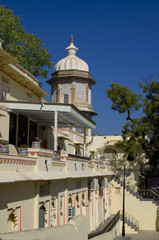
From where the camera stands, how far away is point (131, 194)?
37.0m

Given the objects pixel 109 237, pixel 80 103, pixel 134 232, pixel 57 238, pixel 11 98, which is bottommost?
pixel 134 232

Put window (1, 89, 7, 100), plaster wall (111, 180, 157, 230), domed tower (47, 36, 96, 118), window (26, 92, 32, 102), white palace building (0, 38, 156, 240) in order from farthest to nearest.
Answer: domed tower (47, 36, 96, 118) → plaster wall (111, 180, 157, 230) → window (26, 92, 32, 102) → window (1, 89, 7, 100) → white palace building (0, 38, 156, 240)

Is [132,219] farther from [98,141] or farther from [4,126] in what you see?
[4,126]

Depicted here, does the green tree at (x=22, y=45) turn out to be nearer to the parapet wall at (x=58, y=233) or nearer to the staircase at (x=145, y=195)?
the staircase at (x=145, y=195)

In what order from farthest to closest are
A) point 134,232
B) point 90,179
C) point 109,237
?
point 134,232
point 90,179
point 109,237

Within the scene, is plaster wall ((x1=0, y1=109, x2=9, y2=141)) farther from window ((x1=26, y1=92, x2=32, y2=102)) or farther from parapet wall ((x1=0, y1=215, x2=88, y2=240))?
parapet wall ((x1=0, y1=215, x2=88, y2=240))

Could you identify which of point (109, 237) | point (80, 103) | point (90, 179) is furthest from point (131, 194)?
point (109, 237)

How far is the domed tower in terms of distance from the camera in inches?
1870

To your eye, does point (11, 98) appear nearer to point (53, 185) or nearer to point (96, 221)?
point (53, 185)

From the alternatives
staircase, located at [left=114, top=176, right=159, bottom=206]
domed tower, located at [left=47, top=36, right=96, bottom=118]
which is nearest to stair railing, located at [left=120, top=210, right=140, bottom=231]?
staircase, located at [left=114, top=176, right=159, bottom=206]

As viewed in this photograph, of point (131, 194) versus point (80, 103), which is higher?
point (80, 103)

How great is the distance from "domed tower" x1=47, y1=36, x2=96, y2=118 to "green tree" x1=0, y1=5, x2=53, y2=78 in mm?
6350

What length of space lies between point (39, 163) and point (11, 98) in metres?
8.53

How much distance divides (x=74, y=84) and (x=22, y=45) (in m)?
9.48
